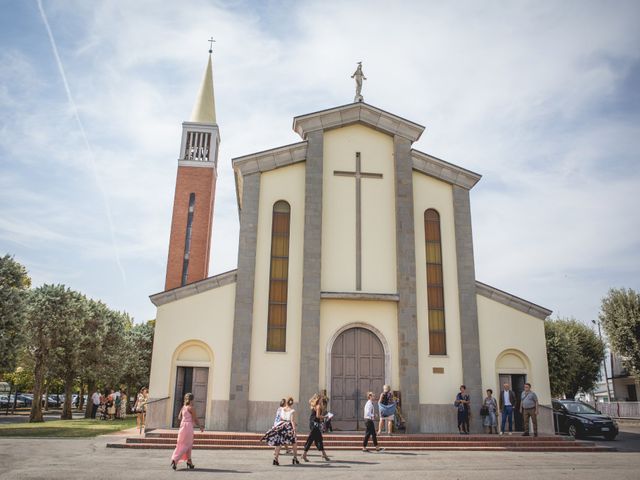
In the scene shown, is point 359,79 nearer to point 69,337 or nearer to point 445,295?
point 445,295

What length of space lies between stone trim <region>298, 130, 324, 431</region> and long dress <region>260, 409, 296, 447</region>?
5.60 metres

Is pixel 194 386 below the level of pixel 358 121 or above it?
below

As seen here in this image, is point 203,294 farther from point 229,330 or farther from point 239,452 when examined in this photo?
point 239,452

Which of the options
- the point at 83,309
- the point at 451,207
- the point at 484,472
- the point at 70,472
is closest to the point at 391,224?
the point at 451,207

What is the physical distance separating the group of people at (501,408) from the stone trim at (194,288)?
9258 millimetres

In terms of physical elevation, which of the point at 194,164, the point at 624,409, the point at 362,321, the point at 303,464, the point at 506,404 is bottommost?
the point at 303,464

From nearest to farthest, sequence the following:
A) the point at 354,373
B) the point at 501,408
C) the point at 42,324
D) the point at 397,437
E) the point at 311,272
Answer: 1. the point at 397,437
2. the point at 501,408
3. the point at 354,373
4. the point at 311,272
5. the point at 42,324

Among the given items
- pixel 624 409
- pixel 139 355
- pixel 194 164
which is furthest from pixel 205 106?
pixel 624 409

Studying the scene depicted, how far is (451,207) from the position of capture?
21.2 meters

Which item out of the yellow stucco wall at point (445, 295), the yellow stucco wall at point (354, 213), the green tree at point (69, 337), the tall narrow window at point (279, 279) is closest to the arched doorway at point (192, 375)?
the tall narrow window at point (279, 279)

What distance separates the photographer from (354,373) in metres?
18.8

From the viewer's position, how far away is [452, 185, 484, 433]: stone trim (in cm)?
1895

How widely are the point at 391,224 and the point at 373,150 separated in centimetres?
330

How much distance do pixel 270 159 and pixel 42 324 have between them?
14.7 metres
